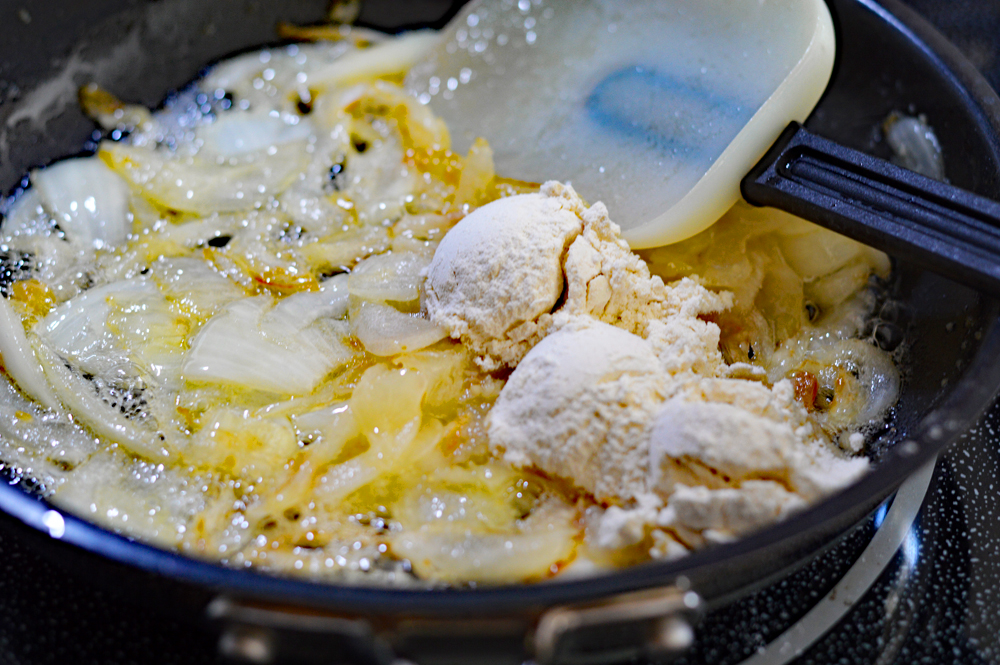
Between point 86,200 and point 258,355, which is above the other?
point 86,200

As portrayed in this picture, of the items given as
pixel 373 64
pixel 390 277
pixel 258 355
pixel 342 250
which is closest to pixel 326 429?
pixel 258 355

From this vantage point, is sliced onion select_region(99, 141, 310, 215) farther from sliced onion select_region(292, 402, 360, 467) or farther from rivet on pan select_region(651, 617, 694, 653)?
rivet on pan select_region(651, 617, 694, 653)

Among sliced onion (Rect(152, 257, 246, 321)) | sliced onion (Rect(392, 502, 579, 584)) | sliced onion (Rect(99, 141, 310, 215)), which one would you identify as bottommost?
sliced onion (Rect(392, 502, 579, 584))

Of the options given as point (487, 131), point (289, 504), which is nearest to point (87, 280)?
point (289, 504)

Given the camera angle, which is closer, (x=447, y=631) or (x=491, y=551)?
(x=447, y=631)

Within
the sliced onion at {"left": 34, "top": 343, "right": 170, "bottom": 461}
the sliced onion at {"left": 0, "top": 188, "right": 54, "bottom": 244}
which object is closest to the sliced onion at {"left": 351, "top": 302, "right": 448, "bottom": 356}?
the sliced onion at {"left": 34, "top": 343, "right": 170, "bottom": 461}

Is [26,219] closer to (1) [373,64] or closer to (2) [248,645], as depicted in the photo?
(1) [373,64]

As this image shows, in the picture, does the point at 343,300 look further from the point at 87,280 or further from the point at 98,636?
the point at 98,636
